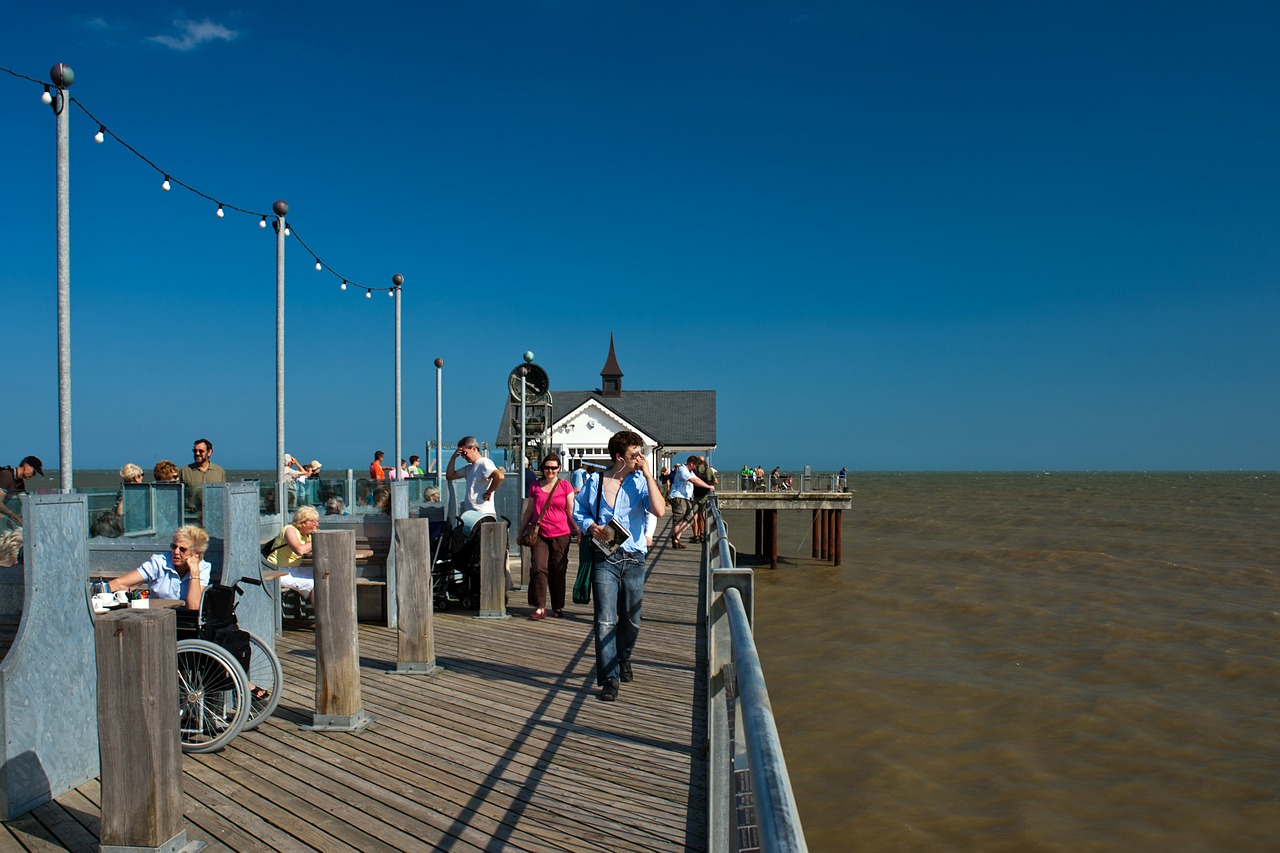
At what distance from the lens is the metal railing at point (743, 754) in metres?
1.66

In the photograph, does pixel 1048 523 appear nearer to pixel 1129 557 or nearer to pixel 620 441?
pixel 1129 557

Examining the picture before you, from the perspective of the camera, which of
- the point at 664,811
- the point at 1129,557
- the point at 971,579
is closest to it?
the point at 664,811

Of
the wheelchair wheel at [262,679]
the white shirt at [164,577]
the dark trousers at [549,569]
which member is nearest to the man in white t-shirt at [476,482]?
the dark trousers at [549,569]

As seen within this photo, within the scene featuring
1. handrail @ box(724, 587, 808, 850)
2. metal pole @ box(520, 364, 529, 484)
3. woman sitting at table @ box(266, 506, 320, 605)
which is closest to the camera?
handrail @ box(724, 587, 808, 850)

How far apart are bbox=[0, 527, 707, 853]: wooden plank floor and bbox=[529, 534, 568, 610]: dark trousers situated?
1847 millimetres

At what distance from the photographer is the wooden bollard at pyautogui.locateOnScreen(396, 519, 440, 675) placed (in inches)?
260

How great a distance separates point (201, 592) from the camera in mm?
5402

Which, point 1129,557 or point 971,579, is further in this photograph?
point 1129,557

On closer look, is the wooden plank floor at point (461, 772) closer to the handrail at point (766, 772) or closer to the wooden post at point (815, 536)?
the handrail at point (766, 772)

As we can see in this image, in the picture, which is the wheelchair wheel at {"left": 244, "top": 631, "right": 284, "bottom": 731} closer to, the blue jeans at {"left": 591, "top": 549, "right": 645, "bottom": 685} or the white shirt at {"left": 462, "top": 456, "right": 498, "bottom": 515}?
the blue jeans at {"left": 591, "top": 549, "right": 645, "bottom": 685}

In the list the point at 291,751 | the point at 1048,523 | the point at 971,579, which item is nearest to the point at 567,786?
the point at 291,751

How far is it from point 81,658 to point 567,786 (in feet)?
8.32

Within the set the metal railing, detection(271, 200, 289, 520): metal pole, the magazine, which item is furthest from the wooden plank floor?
detection(271, 200, 289, 520): metal pole

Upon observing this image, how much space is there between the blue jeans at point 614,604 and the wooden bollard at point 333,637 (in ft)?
5.24
